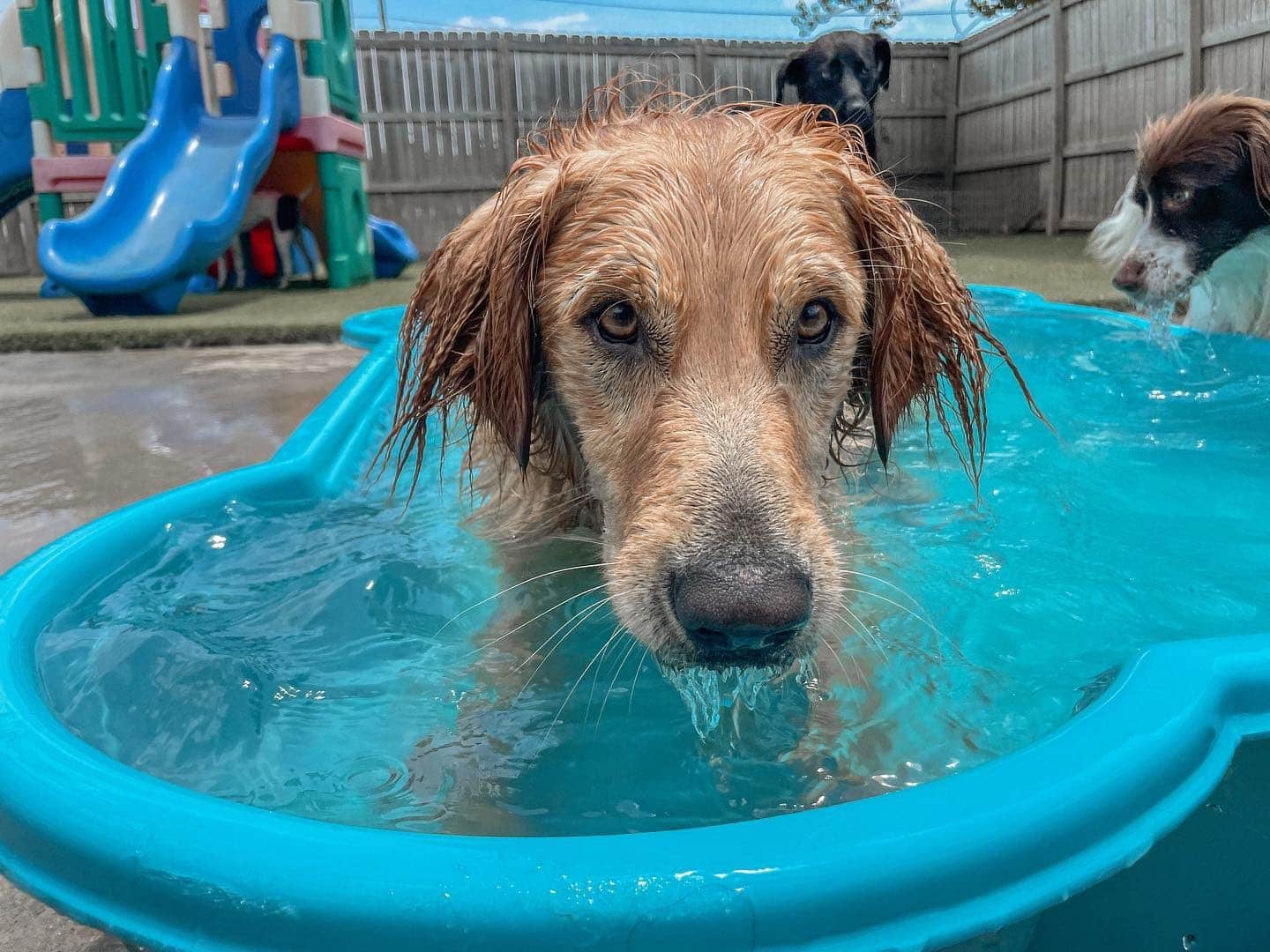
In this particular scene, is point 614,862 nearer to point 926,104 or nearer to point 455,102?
point 455,102

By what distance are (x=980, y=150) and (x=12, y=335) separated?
16175mm

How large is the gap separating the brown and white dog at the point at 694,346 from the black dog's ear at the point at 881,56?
10.5m

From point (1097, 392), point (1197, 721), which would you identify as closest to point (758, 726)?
point (1197, 721)

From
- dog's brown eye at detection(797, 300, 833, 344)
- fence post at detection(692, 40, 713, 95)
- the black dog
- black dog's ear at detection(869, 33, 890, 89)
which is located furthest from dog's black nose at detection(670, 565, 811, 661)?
fence post at detection(692, 40, 713, 95)

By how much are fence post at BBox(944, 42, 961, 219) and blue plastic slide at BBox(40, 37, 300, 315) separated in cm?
1280

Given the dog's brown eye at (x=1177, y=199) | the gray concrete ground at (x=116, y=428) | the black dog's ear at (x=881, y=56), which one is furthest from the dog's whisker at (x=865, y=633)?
the black dog's ear at (x=881, y=56)

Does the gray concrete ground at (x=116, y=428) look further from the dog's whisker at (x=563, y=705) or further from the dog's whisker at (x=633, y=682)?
the dog's whisker at (x=633, y=682)

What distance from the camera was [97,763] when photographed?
177cm

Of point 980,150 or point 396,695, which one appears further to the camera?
point 980,150

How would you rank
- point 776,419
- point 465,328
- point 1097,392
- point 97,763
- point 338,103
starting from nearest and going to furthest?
point 97,763 → point 776,419 → point 465,328 → point 1097,392 → point 338,103

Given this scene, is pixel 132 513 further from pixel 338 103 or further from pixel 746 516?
pixel 338 103

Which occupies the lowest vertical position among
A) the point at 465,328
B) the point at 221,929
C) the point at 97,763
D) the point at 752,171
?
the point at 221,929

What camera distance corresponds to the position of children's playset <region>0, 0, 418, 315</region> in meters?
10.5

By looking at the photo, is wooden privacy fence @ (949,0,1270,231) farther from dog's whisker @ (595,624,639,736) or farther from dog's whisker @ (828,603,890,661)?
dog's whisker @ (595,624,639,736)
